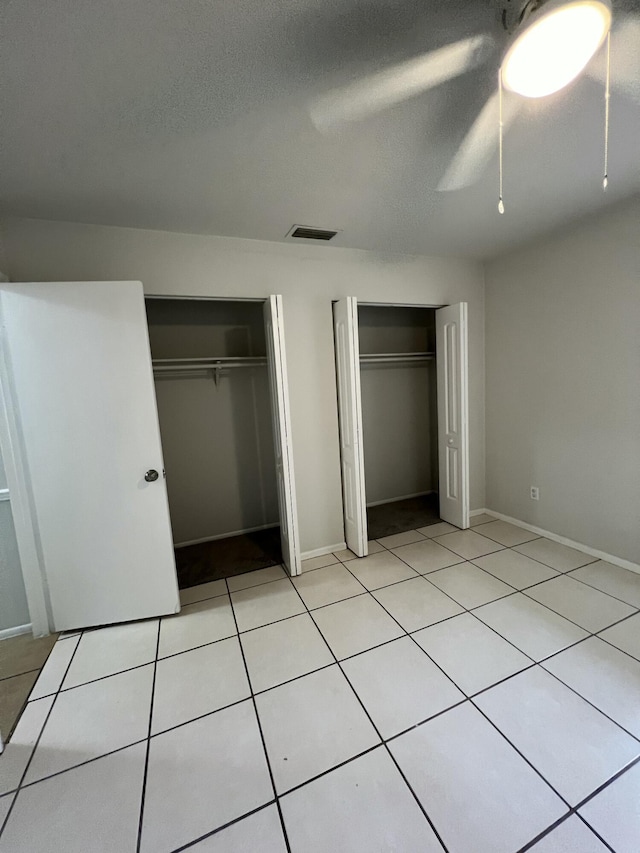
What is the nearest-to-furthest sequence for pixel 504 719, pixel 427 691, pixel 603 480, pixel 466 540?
pixel 504 719 → pixel 427 691 → pixel 603 480 → pixel 466 540

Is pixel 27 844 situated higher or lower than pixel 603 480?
lower

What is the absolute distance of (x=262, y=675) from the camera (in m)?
1.76

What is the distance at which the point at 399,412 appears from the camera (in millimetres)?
4109

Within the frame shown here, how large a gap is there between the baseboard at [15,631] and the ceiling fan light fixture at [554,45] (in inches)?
142

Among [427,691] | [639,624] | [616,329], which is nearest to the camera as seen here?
[427,691]

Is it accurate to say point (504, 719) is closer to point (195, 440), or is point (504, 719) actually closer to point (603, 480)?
point (603, 480)

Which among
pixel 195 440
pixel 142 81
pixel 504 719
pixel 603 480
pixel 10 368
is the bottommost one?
pixel 504 719

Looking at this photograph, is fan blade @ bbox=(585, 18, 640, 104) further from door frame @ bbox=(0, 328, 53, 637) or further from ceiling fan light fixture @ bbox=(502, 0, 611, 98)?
door frame @ bbox=(0, 328, 53, 637)

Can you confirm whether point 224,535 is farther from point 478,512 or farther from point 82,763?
point 478,512

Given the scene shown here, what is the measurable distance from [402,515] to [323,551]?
1147 millimetres

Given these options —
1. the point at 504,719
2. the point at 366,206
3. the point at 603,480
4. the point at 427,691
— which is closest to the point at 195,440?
the point at 366,206

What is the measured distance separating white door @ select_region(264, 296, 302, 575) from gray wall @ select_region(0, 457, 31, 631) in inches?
68.7

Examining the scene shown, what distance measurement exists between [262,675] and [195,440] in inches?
84.9

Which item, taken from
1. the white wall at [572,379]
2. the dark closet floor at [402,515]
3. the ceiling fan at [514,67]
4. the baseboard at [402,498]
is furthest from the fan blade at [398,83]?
the baseboard at [402,498]
